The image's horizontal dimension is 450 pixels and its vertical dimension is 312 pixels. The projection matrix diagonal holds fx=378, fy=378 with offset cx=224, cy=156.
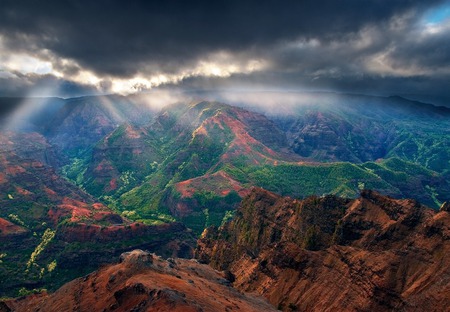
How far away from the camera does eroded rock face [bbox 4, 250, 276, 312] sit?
122 meters

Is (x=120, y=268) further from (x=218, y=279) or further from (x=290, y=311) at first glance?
(x=290, y=311)

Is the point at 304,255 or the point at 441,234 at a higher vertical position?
the point at 441,234

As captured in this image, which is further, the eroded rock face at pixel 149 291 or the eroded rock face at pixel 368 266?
the eroded rock face at pixel 368 266

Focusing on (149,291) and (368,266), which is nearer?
(149,291)

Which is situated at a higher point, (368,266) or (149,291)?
(149,291)

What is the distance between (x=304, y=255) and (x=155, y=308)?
81218mm

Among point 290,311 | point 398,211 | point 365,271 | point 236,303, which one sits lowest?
point 290,311

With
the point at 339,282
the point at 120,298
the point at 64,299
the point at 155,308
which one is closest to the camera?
the point at 155,308

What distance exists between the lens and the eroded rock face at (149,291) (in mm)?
121875

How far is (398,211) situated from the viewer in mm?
177625

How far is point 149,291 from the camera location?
125 m

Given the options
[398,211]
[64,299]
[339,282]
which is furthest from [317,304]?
[64,299]

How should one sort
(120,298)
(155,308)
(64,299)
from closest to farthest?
(155,308)
(120,298)
(64,299)

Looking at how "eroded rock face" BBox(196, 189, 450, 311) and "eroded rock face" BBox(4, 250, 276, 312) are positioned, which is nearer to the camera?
"eroded rock face" BBox(4, 250, 276, 312)
